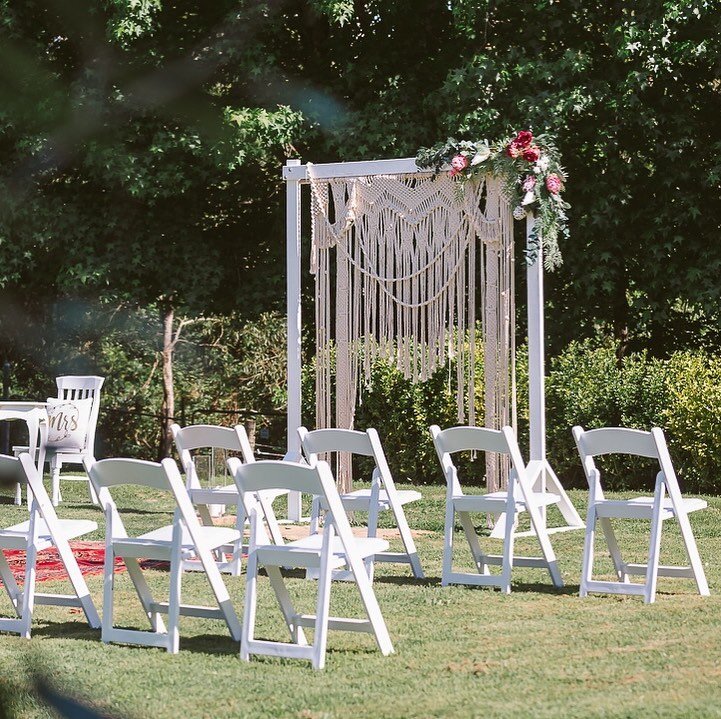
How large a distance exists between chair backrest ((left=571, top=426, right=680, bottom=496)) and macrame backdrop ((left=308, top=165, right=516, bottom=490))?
89.2 inches

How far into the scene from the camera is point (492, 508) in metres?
6.09

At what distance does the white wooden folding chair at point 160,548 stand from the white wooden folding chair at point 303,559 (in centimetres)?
23

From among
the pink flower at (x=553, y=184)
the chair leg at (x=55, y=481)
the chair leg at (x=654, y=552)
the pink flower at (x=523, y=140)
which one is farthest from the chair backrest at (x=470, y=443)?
the chair leg at (x=55, y=481)

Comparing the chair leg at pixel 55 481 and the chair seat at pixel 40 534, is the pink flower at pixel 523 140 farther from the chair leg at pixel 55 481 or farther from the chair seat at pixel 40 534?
the chair leg at pixel 55 481

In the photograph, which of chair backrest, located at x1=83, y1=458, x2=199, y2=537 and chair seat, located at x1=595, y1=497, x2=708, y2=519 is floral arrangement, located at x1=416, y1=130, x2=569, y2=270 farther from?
chair backrest, located at x1=83, y1=458, x2=199, y2=537

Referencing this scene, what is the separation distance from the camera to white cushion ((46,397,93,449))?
34.5 feet

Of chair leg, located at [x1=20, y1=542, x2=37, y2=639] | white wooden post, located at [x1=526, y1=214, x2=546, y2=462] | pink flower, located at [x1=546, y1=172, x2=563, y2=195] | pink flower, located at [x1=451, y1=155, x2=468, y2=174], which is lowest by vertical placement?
chair leg, located at [x1=20, y1=542, x2=37, y2=639]

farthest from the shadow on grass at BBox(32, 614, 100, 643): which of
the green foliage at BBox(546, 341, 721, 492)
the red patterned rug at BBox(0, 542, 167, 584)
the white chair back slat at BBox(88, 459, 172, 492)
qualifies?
the green foliage at BBox(546, 341, 721, 492)

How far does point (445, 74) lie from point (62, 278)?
210 inches

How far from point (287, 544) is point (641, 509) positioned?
1806mm

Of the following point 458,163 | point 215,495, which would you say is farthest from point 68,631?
point 458,163

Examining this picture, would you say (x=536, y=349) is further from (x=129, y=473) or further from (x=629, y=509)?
(x=129, y=473)

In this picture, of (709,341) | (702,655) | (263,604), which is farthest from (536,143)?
(709,341)

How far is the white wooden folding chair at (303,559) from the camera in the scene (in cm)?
433
